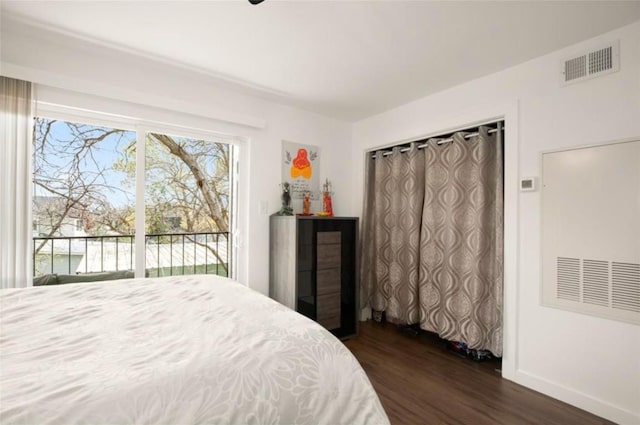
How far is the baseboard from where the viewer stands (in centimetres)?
186

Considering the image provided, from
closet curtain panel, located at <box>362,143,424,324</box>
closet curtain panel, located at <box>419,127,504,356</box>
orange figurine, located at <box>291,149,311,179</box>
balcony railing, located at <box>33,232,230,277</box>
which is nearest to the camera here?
balcony railing, located at <box>33,232,230,277</box>

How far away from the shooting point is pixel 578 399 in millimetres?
2043

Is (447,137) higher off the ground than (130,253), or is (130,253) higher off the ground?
(447,137)

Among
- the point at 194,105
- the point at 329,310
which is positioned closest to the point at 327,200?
the point at 329,310

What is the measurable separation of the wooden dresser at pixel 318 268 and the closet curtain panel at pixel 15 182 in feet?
6.22

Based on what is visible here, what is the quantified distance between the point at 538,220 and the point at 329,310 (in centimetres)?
201

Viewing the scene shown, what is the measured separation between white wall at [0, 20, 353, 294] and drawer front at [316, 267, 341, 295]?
58 centimetres

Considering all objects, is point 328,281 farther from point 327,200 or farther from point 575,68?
point 575,68

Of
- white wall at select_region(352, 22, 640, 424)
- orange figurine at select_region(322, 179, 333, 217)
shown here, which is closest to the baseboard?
white wall at select_region(352, 22, 640, 424)

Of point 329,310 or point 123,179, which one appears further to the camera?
point 329,310

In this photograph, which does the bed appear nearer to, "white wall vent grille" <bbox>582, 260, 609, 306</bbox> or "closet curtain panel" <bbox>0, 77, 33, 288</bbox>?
"closet curtain panel" <bbox>0, 77, 33, 288</bbox>

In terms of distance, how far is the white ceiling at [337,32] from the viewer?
178 cm

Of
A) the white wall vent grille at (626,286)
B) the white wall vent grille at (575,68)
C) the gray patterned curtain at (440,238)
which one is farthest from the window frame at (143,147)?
the white wall vent grille at (626,286)

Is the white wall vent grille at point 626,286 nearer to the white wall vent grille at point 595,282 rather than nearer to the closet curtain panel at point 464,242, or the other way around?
the white wall vent grille at point 595,282
